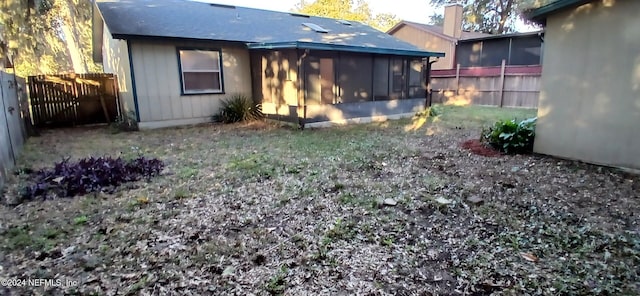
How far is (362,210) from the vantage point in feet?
12.4

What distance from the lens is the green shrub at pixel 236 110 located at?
1025 centimetres

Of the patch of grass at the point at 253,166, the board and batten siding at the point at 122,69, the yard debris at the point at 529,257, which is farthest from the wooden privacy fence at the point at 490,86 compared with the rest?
the board and batten siding at the point at 122,69

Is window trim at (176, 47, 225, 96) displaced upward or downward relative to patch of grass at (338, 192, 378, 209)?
upward

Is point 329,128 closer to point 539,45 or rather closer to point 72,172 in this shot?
point 72,172

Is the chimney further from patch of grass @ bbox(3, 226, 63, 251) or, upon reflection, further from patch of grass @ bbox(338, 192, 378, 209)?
patch of grass @ bbox(3, 226, 63, 251)

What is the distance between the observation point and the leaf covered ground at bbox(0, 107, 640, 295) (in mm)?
2496

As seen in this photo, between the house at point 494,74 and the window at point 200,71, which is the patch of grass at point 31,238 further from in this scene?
the house at point 494,74

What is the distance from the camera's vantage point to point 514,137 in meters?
6.34

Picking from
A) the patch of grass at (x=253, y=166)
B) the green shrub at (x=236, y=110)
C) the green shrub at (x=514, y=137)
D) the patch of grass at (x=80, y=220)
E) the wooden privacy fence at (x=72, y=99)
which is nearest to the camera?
the patch of grass at (x=80, y=220)

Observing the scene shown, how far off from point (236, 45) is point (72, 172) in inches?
260

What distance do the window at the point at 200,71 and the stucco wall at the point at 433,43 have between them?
13.0 metres

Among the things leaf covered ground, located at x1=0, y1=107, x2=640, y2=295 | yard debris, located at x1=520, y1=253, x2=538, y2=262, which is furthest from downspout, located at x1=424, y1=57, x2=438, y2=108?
yard debris, located at x1=520, y1=253, x2=538, y2=262

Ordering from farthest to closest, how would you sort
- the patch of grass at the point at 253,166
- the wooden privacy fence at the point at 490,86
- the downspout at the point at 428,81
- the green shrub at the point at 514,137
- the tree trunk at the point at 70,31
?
the tree trunk at the point at 70,31
the wooden privacy fence at the point at 490,86
the downspout at the point at 428,81
the green shrub at the point at 514,137
the patch of grass at the point at 253,166

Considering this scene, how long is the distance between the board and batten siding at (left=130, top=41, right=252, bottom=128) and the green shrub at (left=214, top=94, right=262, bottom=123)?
0.19 metres
